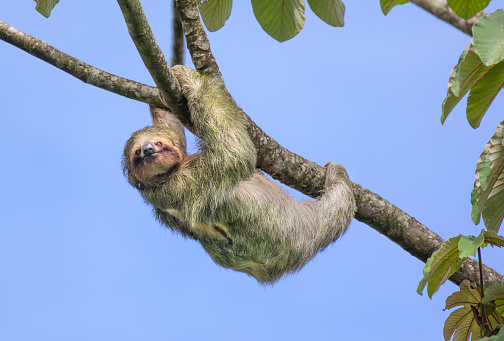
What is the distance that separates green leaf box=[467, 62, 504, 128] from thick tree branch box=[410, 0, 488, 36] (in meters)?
1.48

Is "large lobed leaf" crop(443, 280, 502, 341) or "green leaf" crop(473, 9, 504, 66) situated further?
"large lobed leaf" crop(443, 280, 502, 341)

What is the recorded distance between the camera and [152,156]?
6473mm

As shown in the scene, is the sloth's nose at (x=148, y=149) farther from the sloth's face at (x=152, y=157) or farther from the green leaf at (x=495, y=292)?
the green leaf at (x=495, y=292)

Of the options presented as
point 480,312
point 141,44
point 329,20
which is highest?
point 329,20

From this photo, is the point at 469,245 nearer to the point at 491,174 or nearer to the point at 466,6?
the point at 491,174

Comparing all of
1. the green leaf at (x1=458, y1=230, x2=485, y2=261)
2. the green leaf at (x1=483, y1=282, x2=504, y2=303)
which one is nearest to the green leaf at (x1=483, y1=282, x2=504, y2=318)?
the green leaf at (x1=483, y1=282, x2=504, y2=303)

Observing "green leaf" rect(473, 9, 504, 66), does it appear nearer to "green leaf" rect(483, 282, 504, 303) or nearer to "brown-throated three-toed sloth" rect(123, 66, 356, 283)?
"green leaf" rect(483, 282, 504, 303)

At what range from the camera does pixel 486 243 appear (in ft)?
15.7

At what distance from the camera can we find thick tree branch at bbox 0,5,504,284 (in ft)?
21.0

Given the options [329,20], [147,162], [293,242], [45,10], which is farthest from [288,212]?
[45,10]

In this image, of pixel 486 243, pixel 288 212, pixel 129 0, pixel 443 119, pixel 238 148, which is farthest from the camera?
pixel 288 212

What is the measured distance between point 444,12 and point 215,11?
259 cm

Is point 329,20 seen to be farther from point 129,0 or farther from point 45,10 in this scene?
point 45,10

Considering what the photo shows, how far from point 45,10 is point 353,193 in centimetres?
424
